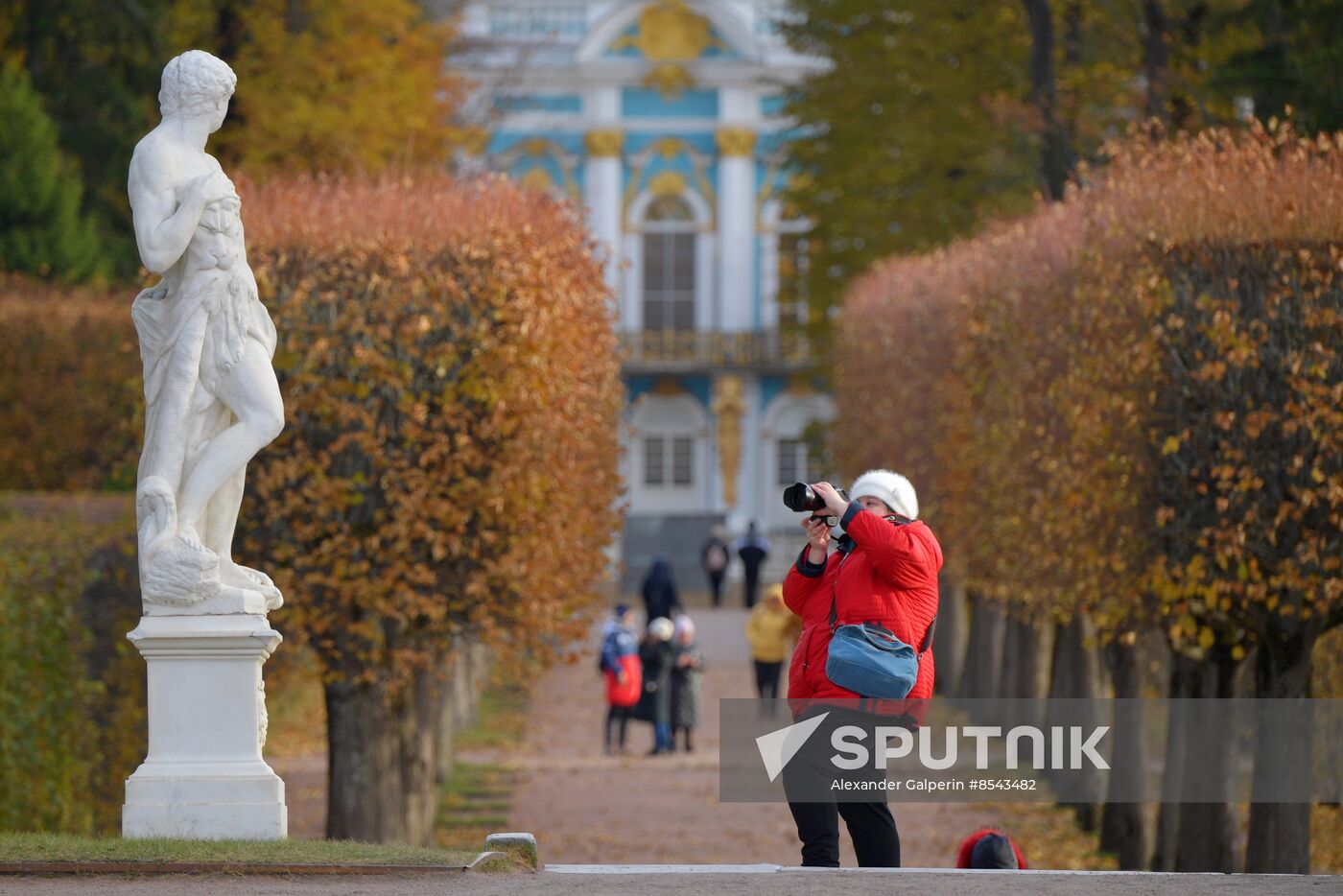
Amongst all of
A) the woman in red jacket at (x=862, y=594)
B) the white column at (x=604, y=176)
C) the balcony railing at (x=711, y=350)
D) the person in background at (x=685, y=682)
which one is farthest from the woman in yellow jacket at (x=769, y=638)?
the white column at (x=604, y=176)

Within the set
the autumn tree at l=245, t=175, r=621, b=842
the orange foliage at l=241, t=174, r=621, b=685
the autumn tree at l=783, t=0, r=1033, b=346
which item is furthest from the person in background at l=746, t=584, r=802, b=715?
the orange foliage at l=241, t=174, r=621, b=685

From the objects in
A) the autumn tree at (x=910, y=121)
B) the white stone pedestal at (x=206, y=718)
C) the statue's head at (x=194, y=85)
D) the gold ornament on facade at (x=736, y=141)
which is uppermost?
the gold ornament on facade at (x=736, y=141)

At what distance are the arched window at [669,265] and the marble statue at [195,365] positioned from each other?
3982 centimetres

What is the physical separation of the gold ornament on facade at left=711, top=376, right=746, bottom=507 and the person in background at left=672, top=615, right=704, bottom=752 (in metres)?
24.9

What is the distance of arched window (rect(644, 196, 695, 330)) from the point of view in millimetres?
49062

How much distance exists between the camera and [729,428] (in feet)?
160

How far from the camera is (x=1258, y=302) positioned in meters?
13.5

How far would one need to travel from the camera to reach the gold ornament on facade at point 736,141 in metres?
48.2

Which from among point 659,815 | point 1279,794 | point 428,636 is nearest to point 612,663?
point 659,815

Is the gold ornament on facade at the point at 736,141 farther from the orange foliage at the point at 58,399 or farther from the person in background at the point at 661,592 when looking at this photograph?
the orange foliage at the point at 58,399

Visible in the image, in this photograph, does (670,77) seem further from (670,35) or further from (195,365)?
(195,365)

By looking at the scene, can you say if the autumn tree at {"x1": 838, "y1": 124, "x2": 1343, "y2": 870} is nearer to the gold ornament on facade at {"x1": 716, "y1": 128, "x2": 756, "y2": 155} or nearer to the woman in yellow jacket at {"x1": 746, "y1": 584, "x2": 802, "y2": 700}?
the woman in yellow jacket at {"x1": 746, "y1": 584, "x2": 802, "y2": 700}

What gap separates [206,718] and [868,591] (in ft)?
9.80

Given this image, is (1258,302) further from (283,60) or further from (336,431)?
(283,60)
